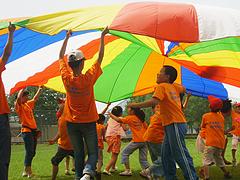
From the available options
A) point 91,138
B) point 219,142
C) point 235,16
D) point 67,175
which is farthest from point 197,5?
point 67,175

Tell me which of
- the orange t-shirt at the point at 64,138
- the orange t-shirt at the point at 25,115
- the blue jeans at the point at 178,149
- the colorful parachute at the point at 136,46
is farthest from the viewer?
the orange t-shirt at the point at 25,115

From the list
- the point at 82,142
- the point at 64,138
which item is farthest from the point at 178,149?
the point at 64,138

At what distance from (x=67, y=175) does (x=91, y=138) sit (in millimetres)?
3601

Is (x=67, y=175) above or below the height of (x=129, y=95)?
below

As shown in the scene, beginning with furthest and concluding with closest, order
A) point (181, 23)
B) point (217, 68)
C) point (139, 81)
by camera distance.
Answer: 1. point (139, 81)
2. point (217, 68)
3. point (181, 23)

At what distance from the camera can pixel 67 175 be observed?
8.02 meters

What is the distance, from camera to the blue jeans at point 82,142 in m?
4.61

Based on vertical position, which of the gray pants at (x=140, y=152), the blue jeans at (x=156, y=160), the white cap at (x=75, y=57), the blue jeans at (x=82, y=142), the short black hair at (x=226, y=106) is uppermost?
the white cap at (x=75, y=57)

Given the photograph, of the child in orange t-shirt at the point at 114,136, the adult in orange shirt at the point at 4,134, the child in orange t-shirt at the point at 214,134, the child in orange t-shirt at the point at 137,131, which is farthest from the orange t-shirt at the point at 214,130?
the adult in orange shirt at the point at 4,134

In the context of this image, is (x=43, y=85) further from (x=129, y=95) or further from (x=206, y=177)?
(x=206, y=177)

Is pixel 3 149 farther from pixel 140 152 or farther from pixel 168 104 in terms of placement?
pixel 140 152

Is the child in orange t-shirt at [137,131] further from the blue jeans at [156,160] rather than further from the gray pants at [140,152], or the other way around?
the blue jeans at [156,160]

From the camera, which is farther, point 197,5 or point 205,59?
point 205,59

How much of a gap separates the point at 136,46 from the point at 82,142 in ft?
10.8
